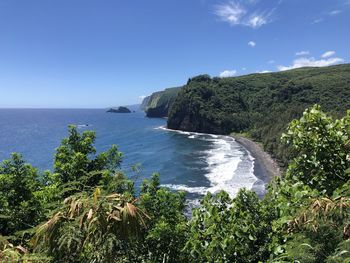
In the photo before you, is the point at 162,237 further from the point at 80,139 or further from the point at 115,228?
the point at 80,139

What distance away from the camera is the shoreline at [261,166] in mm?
58500

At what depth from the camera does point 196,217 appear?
8625mm

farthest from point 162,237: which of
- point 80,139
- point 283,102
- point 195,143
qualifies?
point 283,102

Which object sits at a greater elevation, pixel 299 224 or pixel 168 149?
pixel 299 224

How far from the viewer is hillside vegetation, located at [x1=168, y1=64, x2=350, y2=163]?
126 m

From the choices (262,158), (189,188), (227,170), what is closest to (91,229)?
(189,188)

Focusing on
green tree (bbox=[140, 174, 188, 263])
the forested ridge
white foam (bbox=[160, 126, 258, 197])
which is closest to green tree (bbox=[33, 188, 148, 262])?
the forested ridge

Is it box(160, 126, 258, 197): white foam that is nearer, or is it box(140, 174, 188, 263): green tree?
box(140, 174, 188, 263): green tree

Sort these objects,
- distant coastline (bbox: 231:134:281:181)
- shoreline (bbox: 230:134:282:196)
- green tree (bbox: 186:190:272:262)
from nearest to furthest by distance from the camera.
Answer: green tree (bbox: 186:190:272:262) < shoreline (bbox: 230:134:282:196) < distant coastline (bbox: 231:134:281:181)

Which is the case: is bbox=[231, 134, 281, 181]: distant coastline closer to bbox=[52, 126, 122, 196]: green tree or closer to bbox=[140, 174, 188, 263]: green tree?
bbox=[52, 126, 122, 196]: green tree

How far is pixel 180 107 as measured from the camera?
149000 mm

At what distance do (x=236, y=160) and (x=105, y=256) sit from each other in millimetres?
76153

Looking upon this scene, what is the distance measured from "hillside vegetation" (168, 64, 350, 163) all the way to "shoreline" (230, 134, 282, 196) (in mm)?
9609

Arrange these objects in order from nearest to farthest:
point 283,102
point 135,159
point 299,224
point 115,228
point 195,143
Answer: point 115,228
point 299,224
point 135,159
point 195,143
point 283,102
